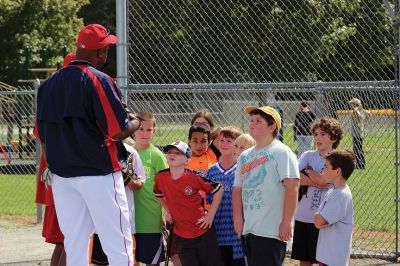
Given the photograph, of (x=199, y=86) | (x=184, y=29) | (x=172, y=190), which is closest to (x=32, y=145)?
(x=184, y=29)

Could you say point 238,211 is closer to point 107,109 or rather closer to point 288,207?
point 288,207

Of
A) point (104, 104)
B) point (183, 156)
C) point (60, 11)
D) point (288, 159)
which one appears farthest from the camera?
point (60, 11)

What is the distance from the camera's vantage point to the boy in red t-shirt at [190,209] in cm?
616

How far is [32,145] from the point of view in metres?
19.8

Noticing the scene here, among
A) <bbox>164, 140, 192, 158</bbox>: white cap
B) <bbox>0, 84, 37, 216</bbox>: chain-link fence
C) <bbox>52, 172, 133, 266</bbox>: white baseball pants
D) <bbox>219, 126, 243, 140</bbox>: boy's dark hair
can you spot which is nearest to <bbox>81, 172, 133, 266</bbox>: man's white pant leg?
<bbox>52, 172, 133, 266</bbox>: white baseball pants

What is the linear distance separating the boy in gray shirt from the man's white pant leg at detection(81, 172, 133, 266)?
5.02 ft

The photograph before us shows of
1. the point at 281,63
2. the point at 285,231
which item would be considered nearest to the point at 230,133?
the point at 285,231

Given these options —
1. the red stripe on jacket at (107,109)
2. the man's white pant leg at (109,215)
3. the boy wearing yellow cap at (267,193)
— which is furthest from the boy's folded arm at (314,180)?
the red stripe on jacket at (107,109)

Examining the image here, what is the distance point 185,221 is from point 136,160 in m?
0.68

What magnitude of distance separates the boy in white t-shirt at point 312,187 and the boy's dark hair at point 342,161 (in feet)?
1.43

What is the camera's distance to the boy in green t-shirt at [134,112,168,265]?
6.67 m

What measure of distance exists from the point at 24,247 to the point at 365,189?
710 cm

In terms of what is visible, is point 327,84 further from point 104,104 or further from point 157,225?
point 104,104

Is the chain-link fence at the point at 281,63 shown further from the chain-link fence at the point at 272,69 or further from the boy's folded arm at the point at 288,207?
the boy's folded arm at the point at 288,207
